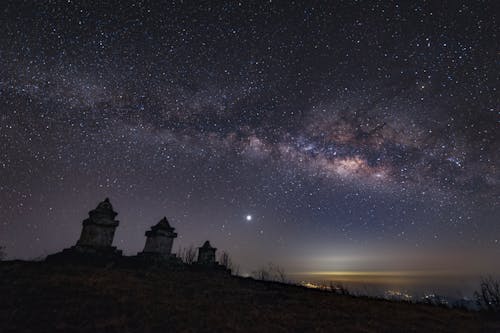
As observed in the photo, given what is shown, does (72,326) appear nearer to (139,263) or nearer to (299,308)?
(299,308)

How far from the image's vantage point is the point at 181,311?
26.7 ft

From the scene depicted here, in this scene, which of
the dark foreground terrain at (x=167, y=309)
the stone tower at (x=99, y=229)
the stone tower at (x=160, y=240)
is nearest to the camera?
the dark foreground terrain at (x=167, y=309)

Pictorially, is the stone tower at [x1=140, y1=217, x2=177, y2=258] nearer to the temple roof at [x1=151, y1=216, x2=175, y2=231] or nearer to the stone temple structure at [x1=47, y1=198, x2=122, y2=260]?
the temple roof at [x1=151, y1=216, x2=175, y2=231]

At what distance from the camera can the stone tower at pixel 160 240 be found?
18.0 meters

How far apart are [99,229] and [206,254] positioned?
758cm

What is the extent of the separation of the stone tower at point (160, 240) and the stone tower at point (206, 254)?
2580 millimetres

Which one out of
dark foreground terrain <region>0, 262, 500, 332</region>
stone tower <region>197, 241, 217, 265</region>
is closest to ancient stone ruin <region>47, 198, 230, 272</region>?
stone tower <region>197, 241, 217, 265</region>

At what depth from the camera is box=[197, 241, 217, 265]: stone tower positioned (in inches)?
799

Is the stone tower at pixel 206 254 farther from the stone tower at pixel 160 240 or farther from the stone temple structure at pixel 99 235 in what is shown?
the stone temple structure at pixel 99 235

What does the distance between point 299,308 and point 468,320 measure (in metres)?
6.82

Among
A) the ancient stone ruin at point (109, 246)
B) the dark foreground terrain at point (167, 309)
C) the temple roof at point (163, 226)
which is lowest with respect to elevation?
the dark foreground terrain at point (167, 309)

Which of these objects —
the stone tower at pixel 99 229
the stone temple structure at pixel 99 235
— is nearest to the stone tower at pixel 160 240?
the stone temple structure at pixel 99 235

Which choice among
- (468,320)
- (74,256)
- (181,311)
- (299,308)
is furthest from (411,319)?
(74,256)

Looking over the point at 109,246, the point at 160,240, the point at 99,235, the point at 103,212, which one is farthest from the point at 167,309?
the point at 103,212
